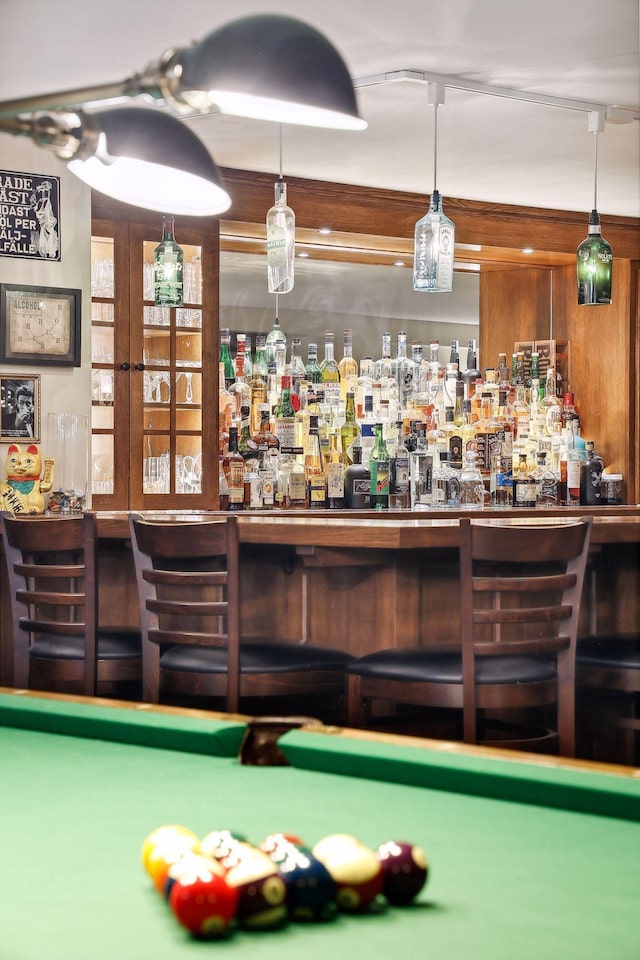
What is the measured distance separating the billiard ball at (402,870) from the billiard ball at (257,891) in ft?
0.36

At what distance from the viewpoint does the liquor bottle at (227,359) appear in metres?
5.52

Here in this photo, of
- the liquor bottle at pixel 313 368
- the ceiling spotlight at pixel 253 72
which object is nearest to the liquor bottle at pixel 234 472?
the liquor bottle at pixel 313 368

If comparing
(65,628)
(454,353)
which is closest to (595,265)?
(454,353)

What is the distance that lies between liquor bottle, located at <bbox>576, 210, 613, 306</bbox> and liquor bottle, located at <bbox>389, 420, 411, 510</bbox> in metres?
1.19

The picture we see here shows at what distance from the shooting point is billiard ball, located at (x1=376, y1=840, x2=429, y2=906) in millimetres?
1160

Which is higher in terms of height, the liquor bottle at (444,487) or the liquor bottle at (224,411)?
the liquor bottle at (224,411)

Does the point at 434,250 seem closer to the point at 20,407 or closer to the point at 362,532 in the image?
the point at 362,532

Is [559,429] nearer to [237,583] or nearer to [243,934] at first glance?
[237,583]

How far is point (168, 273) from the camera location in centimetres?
471

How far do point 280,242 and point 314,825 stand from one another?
10.0ft

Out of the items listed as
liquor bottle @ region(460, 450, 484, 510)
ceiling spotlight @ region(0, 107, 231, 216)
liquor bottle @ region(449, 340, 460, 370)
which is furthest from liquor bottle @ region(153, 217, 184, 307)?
ceiling spotlight @ region(0, 107, 231, 216)

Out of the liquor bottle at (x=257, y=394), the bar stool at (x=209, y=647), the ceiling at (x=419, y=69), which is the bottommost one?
the bar stool at (x=209, y=647)

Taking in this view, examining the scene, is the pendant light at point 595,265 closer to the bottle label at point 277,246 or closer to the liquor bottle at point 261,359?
the bottle label at point 277,246

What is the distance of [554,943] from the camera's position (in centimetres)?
109
